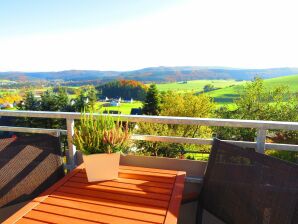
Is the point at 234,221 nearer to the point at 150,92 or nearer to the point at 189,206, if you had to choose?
the point at 189,206

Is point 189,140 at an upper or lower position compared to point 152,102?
upper

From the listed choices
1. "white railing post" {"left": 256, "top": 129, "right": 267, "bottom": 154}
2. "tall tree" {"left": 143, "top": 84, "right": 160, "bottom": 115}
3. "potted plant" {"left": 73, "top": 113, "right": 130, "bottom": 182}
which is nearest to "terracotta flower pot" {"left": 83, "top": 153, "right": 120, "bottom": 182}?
"potted plant" {"left": 73, "top": 113, "right": 130, "bottom": 182}

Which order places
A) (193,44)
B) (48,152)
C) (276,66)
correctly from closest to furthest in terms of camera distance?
(48,152)
(193,44)
(276,66)

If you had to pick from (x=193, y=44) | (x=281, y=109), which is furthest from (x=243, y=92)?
(x=193, y=44)

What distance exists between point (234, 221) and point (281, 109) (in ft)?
79.7

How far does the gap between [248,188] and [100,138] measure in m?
0.95

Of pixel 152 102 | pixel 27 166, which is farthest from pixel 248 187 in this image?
pixel 152 102

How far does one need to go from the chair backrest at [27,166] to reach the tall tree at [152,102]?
30.3m

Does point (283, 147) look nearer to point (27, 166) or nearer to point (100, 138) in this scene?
point (100, 138)

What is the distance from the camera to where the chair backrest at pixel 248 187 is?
48.6 inches

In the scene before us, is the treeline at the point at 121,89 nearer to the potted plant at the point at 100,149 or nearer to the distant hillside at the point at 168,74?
the distant hillside at the point at 168,74

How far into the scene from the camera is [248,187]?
58.0 inches

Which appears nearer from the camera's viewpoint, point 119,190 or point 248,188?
point 248,188

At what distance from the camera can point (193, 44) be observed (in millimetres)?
61031
